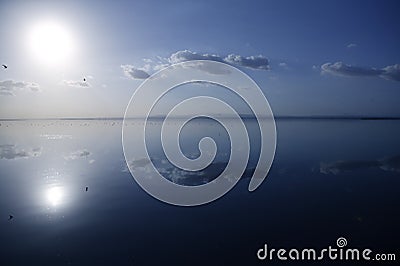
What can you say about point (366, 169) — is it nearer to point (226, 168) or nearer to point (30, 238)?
point (226, 168)

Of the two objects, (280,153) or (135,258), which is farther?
(280,153)

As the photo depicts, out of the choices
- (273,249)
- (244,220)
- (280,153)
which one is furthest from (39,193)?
(280,153)

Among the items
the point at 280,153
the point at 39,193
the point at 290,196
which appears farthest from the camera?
the point at 280,153

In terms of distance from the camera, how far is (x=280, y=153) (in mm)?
60250

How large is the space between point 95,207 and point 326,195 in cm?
2835

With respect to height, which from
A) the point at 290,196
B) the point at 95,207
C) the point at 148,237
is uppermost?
the point at 290,196

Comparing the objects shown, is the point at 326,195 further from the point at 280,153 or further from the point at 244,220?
the point at 280,153

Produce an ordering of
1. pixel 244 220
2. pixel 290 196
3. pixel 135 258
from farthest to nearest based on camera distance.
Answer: pixel 290 196
pixel 244 220
pixel 135 258

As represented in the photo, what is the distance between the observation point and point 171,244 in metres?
24.3

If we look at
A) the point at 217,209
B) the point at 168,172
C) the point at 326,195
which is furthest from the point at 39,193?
the point at 326,195

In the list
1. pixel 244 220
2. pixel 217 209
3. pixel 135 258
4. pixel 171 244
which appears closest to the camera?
pixel 135 258

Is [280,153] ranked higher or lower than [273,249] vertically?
higher

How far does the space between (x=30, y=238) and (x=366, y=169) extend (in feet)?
161

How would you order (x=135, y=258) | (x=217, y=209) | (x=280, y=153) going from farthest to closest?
(x=280, y=153)
(x=217, y=209)
(x=135, y=258)
